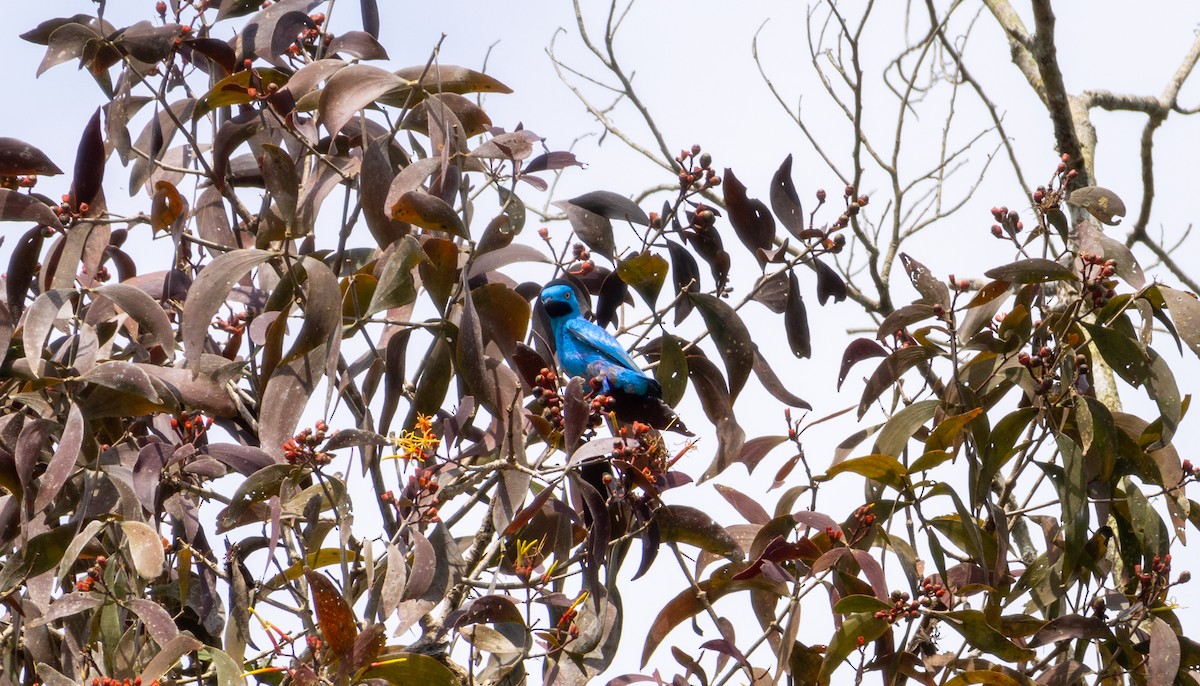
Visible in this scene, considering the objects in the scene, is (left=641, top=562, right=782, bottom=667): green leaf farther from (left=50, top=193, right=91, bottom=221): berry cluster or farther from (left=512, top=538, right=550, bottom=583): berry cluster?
(left=50, top=193, right=91, bottom=221): berry cluster

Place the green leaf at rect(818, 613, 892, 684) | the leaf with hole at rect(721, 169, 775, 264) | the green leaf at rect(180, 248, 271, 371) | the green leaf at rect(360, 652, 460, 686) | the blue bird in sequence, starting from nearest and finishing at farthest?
1. the green leaf at rect(360, 652, 460, 686)
2. the green leaf at rect(180, 248, 271, 371)
3. the green leaf at rect(818, 613, 892, 684)
4. the leaf with hole at rect(721, 169, 775, 264)
5. the blue bird

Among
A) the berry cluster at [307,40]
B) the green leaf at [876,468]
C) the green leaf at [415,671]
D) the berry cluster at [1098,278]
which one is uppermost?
the berry cluster at [307,40]

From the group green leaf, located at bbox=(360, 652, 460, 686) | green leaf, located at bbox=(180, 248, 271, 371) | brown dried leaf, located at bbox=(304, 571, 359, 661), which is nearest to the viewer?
brown dried leaf, located at bbox=(304, 571, 359, 661)

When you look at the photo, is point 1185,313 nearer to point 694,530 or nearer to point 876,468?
point 876,468

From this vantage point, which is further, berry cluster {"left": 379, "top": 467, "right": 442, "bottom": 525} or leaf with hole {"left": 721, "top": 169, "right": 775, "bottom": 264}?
leaf with hole {"left": 721, "top": 169, "right": 775, "bottom": 264}

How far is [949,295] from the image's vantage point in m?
2.37

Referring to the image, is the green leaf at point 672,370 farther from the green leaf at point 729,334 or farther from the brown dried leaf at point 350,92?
the brown dried leaf at point 350,92

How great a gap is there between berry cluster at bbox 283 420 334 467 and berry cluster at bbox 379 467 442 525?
Answer: 149 millimetres

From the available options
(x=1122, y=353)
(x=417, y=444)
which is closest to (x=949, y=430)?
(x=1122, y=353)

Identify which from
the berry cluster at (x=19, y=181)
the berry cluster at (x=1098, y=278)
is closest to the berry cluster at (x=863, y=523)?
the berry cluster at (x=1098, y=278)

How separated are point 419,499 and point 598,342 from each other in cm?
130

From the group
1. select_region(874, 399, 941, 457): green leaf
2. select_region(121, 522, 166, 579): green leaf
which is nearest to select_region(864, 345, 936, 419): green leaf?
select_region(874, 399, 941, 457): green leaf

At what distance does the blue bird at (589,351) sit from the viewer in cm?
284

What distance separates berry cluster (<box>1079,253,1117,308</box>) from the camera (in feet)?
A: 7.52
